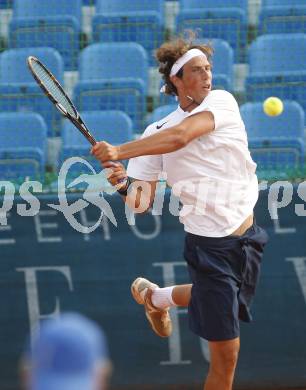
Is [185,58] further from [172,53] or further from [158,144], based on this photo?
[158,144]

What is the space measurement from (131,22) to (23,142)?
177cm

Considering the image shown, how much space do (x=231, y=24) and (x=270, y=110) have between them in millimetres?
1770

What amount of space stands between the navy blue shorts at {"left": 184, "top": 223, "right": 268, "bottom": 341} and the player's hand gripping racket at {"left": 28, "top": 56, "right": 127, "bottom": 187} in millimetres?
497

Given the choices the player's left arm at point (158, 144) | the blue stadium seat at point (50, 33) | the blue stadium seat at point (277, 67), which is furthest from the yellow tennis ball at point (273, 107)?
the player's left arm at point (158, 144)

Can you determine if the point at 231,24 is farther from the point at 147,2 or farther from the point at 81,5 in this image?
the point at 81,5

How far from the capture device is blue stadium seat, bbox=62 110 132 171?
6.38 meters

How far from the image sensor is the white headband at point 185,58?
3.72 meters

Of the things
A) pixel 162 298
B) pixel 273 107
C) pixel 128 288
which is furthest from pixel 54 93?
pixel 273 107

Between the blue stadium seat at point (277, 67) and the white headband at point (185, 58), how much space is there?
3.11m

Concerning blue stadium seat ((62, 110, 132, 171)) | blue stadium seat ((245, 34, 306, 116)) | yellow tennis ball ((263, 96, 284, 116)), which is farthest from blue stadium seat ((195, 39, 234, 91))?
blue stadium seat ((62, 110, 132, 171))

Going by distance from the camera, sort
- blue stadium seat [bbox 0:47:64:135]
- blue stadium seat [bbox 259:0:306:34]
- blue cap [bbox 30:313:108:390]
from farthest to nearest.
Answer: blue stadium seat [bbox 259:0:306:34] → blue stadium seat [bbox 0:47:64:135] → blue cap [bbox 30:313:108:390]

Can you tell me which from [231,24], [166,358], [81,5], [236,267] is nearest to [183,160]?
[236,267]

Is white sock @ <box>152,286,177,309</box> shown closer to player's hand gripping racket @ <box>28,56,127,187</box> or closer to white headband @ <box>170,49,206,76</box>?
player's hand gripping racket @ <box>28,56,127,187</box>

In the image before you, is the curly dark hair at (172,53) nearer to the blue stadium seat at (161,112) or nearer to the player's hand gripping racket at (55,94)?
the player's hand gripping racket at (55,94)
